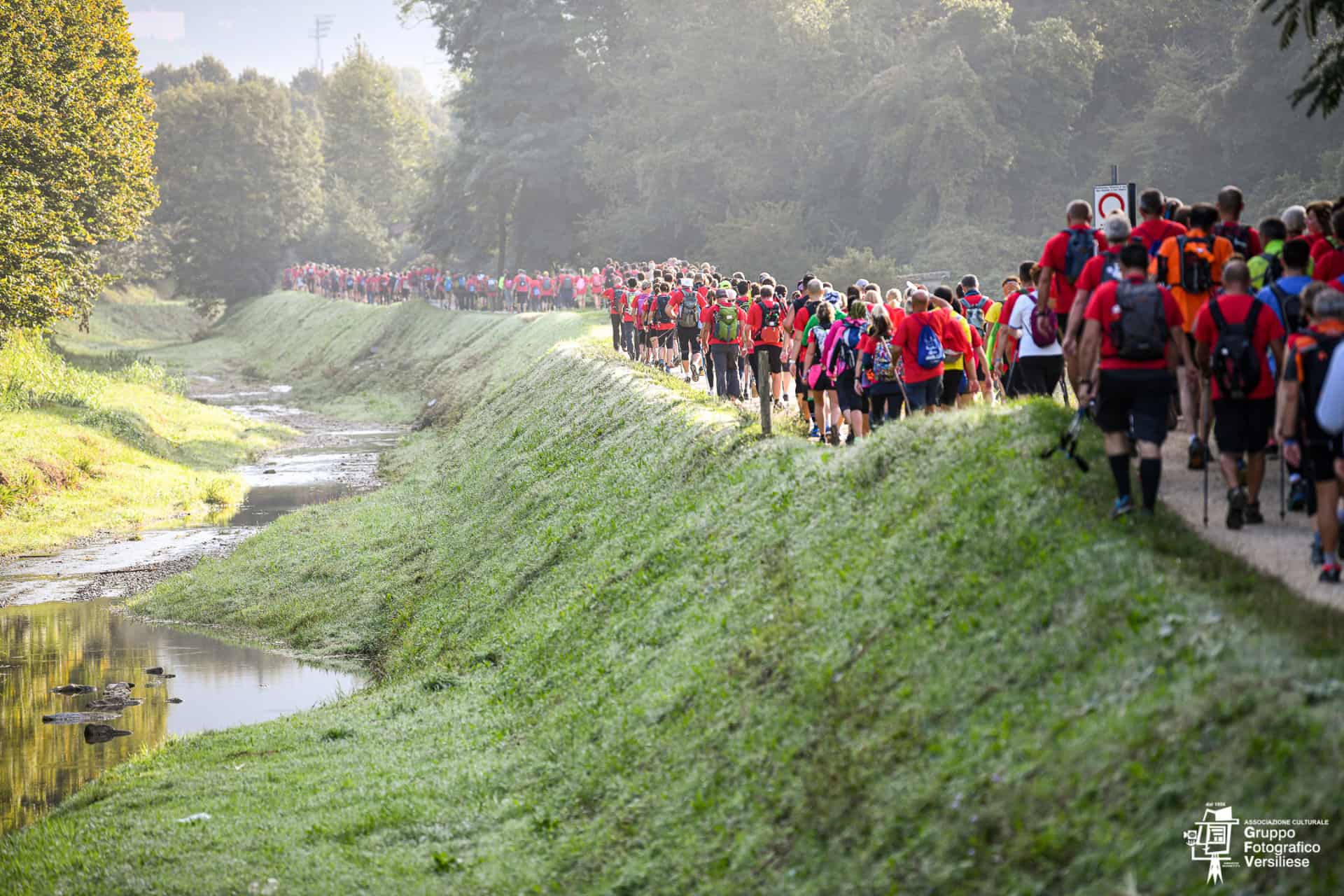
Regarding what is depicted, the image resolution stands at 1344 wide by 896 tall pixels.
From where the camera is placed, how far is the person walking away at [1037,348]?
522 inches

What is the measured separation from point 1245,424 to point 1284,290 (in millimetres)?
1234

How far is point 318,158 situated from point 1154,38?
64.4 meters

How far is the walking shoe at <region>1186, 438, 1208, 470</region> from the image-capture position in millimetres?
11344

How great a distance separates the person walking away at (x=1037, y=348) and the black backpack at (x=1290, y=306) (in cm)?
255

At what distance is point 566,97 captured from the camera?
2608 inches

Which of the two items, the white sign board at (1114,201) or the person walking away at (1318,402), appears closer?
the person walking away at (1318,402)

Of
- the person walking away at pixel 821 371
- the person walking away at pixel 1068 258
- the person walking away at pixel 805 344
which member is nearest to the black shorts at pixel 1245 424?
the person walking away at pixel 1068 258

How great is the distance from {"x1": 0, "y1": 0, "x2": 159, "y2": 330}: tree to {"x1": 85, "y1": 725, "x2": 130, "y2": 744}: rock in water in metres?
23.8

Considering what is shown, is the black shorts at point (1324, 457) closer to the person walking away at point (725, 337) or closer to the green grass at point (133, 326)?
the person walking away at point (725, 337)

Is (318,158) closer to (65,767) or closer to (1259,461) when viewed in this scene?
(65,767)

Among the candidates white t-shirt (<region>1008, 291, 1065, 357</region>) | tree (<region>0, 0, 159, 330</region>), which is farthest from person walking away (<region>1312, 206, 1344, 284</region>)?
tree (<region>0, 0, 159, 330</region>)

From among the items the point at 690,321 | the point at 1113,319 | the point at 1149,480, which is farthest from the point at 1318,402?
the point at 690,321

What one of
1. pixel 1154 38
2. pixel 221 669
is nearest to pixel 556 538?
pixel 221 669

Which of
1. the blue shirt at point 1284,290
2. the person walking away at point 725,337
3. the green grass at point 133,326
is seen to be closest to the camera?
the blue shirt at point 1284,290
